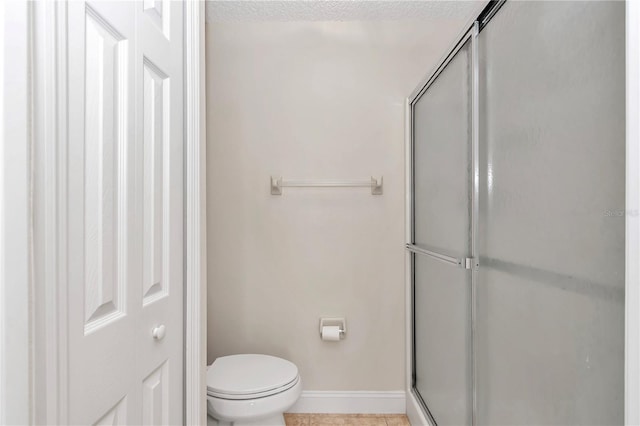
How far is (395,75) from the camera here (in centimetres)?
204

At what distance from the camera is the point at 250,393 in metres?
1.49

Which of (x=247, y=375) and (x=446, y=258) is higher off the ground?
(x=446, y=258)

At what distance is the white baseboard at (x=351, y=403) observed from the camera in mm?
2031

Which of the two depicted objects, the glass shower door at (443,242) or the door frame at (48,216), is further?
the glass shower door at (443,242)

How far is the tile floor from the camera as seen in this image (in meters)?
1.94

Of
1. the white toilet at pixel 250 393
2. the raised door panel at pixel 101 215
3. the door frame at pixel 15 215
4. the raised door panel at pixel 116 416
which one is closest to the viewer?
the door frame at pixel 15 215

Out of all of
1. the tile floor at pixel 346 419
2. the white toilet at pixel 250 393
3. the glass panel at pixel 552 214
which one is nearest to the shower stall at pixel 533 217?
the glass panel at pixel 552 214

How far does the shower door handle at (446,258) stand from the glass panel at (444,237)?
0.03 m

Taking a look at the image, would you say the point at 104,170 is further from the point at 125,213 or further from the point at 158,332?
the point at 158,332

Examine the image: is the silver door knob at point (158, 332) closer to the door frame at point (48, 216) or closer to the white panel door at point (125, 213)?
the white panel door at point (125, 213)

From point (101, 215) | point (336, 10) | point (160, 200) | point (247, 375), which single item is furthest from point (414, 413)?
point (336, 10)

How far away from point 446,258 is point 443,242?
0.14 m

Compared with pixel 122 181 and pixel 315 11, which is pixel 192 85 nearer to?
pixel 122 181

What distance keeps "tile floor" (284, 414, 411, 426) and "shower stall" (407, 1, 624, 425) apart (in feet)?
1.66
